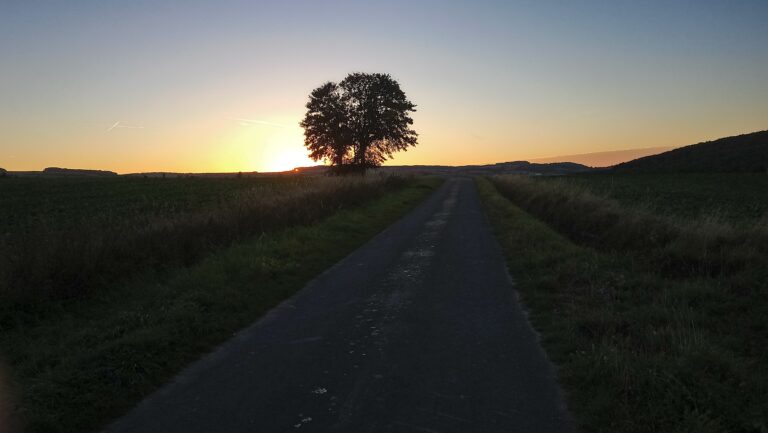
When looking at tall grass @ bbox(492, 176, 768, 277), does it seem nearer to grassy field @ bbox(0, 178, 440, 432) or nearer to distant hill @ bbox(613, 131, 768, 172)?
grassy field @ bbox(0, 178, 440, 432)

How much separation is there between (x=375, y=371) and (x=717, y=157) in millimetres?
85764

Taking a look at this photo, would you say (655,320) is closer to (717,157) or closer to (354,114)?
(354,114)

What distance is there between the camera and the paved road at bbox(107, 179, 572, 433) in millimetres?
4406

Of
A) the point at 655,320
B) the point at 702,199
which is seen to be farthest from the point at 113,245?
the point at 702,199

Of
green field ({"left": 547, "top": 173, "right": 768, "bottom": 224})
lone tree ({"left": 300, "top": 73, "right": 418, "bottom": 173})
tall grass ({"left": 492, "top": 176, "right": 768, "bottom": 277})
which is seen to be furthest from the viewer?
lone tree ({"left": 300, "top": 73, "right": 418, "bottom": 173})

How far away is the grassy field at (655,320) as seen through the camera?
14.6ft

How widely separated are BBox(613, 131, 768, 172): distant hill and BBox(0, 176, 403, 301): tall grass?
6121 centimetres

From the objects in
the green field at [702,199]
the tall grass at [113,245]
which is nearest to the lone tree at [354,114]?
the green field at [702,199]

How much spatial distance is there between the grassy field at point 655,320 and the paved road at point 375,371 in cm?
44

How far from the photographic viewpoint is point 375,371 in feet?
18.0

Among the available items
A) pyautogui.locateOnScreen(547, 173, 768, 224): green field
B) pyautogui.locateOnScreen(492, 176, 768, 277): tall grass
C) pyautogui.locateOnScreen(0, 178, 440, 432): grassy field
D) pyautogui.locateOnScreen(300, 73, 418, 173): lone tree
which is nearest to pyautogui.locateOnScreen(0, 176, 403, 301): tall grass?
pyautogui.locateOnScreen(0, 178, 440, 432): grassy field

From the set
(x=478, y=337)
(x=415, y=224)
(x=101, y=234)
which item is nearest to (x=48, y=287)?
(x=101, y=234)

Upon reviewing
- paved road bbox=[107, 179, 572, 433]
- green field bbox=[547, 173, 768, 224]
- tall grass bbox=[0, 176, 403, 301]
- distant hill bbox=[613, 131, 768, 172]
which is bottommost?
paved road bbox=[107, 179, 572, 433]

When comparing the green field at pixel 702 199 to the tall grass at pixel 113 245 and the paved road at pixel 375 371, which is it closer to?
the paved road at pixel 375 371
